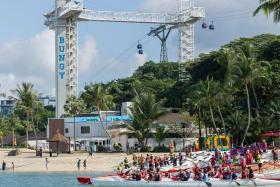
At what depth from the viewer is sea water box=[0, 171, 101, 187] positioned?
50000 mm

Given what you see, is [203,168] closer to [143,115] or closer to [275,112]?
[275,112]

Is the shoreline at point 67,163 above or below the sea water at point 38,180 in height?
above

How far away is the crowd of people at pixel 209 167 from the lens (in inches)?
1678

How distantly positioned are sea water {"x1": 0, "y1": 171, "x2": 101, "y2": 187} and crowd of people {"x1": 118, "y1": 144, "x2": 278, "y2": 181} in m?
4.95

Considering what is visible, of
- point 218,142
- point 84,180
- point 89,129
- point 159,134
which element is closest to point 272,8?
point 84,180

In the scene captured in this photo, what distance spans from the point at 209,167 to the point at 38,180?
648 inches

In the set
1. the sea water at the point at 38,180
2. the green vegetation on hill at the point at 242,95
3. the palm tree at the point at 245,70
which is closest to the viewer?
the sea water at the point at 38,180

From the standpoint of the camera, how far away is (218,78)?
79.0 meters

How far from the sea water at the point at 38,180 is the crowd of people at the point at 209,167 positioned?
4.95 meters

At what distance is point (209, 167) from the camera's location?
44.9m

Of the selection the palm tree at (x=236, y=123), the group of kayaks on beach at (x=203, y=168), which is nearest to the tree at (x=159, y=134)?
the palm tree at (x=236, y=123)

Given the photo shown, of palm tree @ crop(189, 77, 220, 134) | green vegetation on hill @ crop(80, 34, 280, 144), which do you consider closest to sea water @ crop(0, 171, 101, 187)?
palm tree @ crop(189, 77, 220, 134)

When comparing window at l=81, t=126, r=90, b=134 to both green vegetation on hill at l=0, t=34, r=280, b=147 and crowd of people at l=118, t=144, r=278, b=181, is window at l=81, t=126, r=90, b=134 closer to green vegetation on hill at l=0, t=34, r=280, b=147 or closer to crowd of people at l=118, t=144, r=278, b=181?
green vegetation on hill at l=0, t=34, r=280, b=147

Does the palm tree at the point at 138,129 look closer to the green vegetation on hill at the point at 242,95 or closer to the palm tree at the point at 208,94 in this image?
the green vegetation on hill at the point at 242,95
